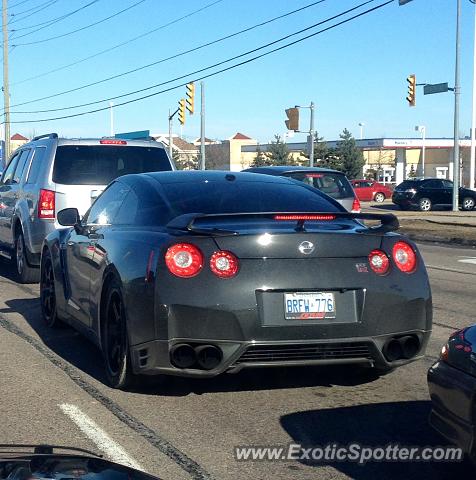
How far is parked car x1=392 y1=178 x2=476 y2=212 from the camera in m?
40.3

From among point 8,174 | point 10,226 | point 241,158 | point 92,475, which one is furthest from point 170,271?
point 241,158

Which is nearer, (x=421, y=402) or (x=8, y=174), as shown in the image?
(x=421, y=402)

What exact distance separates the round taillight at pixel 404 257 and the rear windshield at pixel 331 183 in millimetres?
9066

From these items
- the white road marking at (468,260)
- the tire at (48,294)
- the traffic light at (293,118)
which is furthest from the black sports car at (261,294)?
the traffic light at (293,118)

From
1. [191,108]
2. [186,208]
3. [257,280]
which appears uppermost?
[191,108]

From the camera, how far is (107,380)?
253 inches

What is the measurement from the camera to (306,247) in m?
5.61

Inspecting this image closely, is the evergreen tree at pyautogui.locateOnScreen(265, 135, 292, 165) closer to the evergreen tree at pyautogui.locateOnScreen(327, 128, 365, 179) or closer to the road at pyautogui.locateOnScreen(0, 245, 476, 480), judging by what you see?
the evergreen tree at pyautogui.locateOnScreen(327, 128, 365, 179)

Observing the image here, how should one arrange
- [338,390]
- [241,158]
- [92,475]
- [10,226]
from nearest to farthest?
[92,475] < [338,390] < [10,226] < [241,158]

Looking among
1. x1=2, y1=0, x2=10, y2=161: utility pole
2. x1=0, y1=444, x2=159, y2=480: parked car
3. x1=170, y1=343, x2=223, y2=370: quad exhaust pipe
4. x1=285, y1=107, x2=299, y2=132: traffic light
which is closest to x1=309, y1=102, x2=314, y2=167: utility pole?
x1=285, y1=107, x2=299, y2=132: traffic light

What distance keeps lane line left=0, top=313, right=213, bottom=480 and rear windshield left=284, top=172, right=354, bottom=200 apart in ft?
A: 25.8

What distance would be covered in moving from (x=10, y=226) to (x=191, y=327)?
795 cm

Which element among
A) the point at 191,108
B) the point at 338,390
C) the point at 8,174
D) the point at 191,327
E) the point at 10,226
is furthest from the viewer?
the point at 191,108

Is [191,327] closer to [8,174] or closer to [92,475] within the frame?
[92,475]
